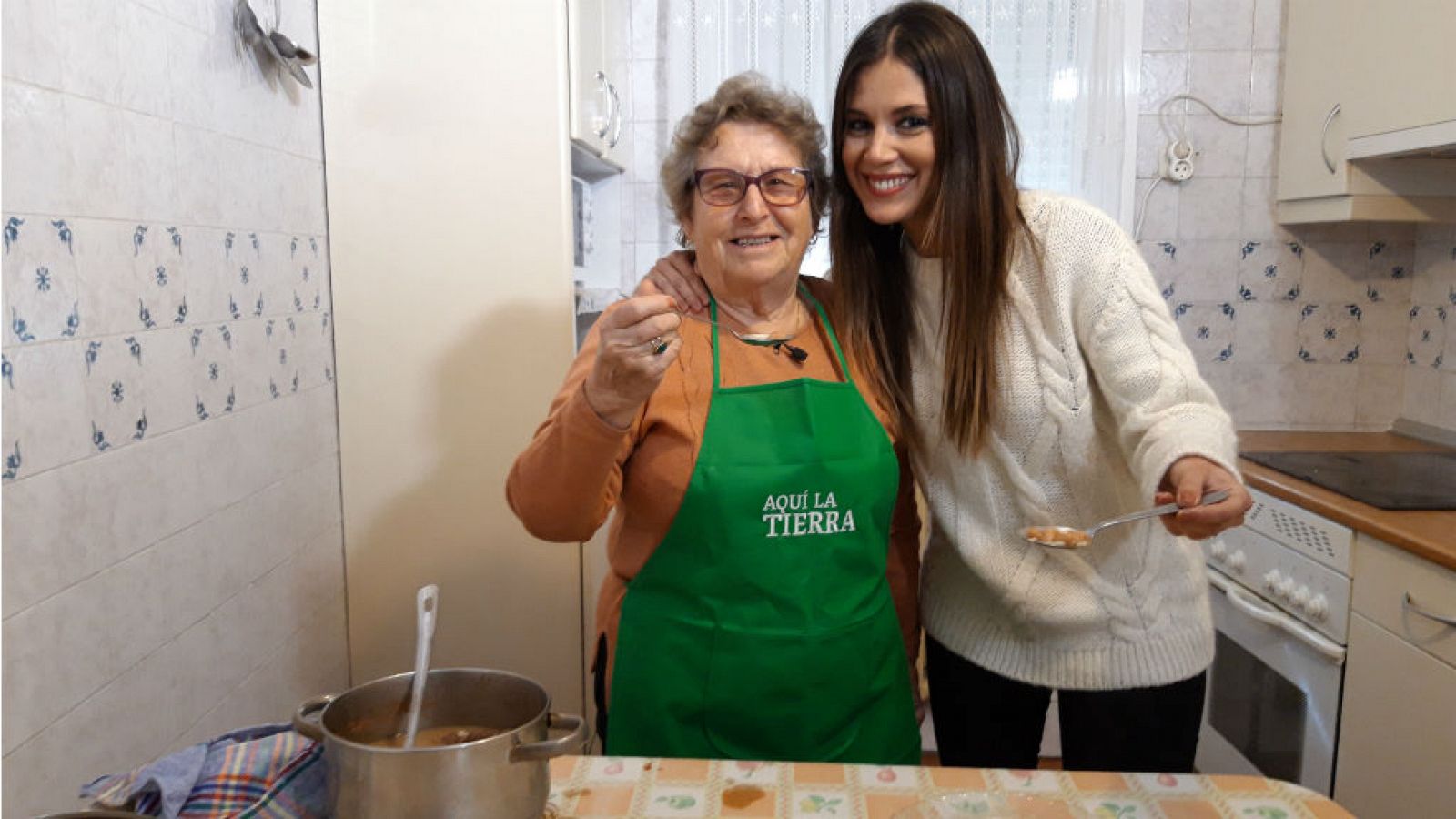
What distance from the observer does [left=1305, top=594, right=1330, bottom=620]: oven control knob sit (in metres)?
1.90

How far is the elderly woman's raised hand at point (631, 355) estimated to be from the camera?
3.35ft

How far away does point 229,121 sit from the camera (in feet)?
4.85

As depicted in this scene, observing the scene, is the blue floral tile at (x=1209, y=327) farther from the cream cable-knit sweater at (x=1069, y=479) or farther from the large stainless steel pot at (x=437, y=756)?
the large stainless steel pot at (x=437, y=756)

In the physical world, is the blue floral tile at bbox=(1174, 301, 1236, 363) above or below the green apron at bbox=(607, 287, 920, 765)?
above

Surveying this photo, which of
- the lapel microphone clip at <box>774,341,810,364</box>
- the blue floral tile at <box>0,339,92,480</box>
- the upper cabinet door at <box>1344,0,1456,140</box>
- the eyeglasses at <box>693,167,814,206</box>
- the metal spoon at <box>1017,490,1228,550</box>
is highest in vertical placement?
the upper cabinet door at <box>1344,0,1456,140</box>

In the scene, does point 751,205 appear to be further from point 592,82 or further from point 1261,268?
point 1261,268

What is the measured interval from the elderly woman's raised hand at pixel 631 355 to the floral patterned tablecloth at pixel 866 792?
35 cm

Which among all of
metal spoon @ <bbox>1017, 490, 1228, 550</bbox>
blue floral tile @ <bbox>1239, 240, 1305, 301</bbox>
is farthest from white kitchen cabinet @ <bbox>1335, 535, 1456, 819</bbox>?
blue floral tile @ <bbox>1239, 240, 1305, 301</bbox>

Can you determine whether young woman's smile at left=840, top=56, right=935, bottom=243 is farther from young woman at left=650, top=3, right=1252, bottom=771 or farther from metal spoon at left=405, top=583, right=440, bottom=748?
metal spoon at left=405, top=583, right=440, bottom=748

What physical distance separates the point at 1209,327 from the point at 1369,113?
2.01 feet

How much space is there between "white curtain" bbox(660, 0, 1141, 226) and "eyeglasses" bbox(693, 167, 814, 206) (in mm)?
1374

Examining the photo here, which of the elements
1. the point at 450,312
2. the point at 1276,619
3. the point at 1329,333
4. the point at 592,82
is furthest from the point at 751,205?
the point at 1329,333

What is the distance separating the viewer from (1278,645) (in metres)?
2.06

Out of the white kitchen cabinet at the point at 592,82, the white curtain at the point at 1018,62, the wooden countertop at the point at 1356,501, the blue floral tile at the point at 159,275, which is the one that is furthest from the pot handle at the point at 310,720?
the white curtain at the point at 1018,62
